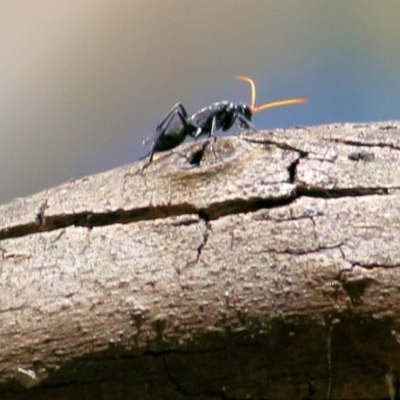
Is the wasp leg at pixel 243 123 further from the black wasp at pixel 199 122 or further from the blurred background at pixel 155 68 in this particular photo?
the blurred background at pixel 155 68

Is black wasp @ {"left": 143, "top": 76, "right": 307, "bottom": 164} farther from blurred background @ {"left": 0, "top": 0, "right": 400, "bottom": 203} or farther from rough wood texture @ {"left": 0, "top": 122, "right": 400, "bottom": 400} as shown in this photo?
rough wood texture @ {"left": 0, "top": 122, "right": 400, "bottom": 400}

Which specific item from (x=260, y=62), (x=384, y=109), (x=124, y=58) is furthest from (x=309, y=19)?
(x=124, y=58)

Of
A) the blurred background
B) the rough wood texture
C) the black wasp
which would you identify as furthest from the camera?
the blurred background

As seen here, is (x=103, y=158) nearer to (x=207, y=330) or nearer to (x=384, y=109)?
(x=384, y=109)

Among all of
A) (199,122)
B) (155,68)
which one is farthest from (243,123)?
(155,68)

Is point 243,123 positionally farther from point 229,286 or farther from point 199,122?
point 229,286

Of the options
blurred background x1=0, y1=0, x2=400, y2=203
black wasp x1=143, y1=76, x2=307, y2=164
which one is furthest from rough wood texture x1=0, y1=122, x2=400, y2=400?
blurred background x1=0, y1=0, x2=400, y2=203

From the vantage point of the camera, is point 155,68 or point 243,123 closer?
point 243,123
